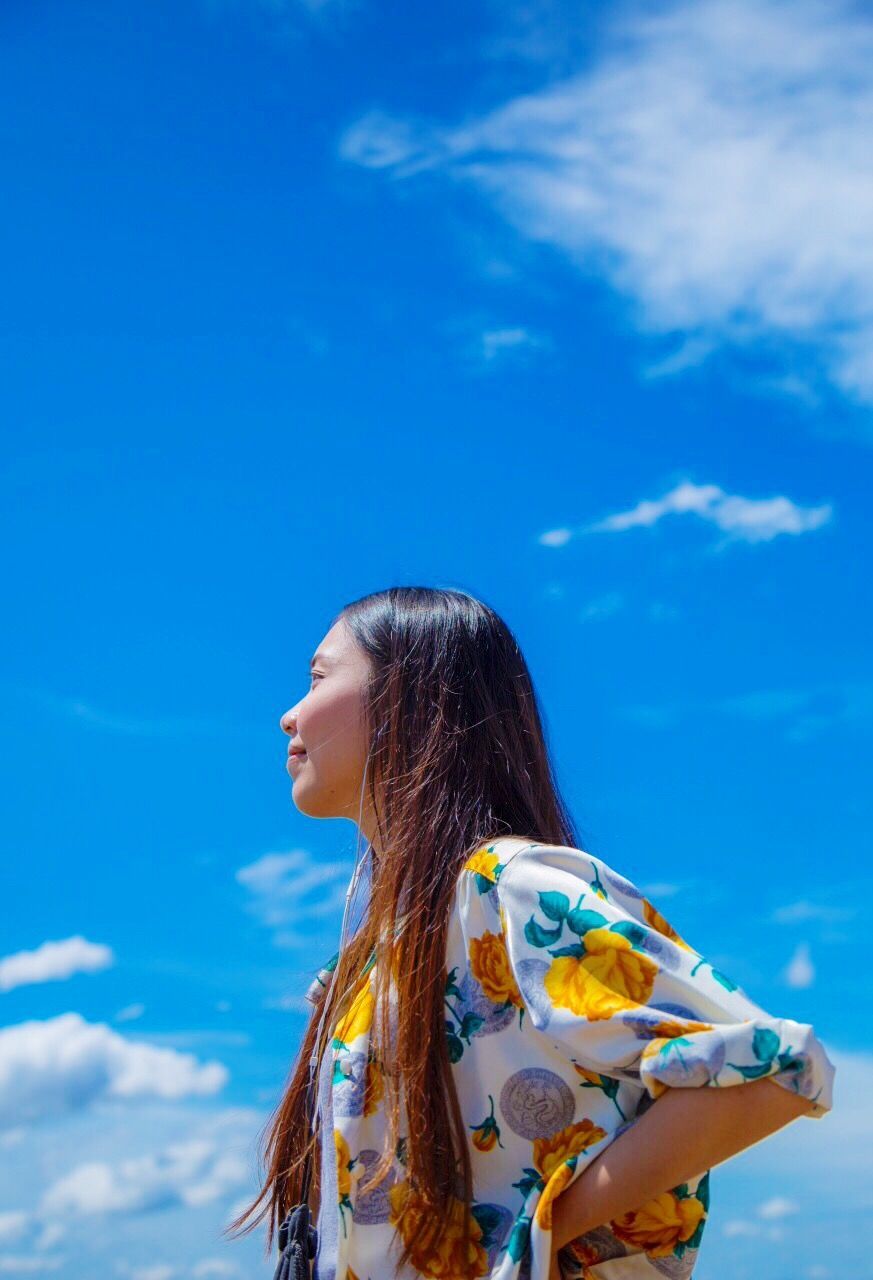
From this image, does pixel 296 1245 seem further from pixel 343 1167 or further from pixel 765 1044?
pixel 765 1044

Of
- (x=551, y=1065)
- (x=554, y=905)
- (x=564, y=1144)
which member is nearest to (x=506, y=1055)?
(x=551, y=1065)

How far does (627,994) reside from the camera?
246 cm

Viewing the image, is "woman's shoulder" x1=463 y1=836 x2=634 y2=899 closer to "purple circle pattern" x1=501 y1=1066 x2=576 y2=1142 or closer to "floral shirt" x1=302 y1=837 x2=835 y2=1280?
"floral shirt" x1=302 y1=837 x2=835 y2=1280

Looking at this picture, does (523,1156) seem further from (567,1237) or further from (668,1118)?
(668,1118)

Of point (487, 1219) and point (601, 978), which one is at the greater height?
point (601, 978)

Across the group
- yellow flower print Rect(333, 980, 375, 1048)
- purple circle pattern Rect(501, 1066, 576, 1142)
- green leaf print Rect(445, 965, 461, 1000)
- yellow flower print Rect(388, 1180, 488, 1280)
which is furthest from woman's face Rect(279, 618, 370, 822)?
yellow flower print Rect(388, 1180, 488, 1280)

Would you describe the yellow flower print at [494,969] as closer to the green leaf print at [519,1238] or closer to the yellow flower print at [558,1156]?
the yellow flower print at [558,1156]

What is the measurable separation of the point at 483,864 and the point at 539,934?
261 mm

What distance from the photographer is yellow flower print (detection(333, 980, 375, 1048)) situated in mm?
2859

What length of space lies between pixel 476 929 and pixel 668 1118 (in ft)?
1.83

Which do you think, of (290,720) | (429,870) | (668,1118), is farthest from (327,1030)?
(668,1118)

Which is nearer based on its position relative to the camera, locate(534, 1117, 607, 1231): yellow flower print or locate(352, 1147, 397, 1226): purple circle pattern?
locate(534, 1117, 607, 1231): yellow flower print

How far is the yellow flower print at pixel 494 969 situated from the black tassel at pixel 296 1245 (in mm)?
674

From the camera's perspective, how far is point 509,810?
309cm
